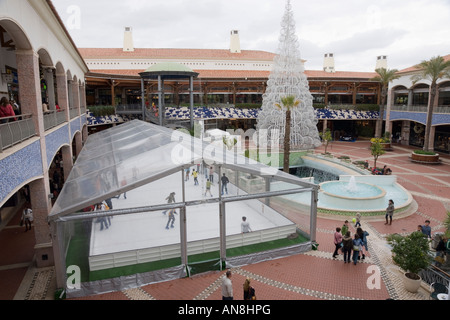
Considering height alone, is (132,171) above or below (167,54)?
below

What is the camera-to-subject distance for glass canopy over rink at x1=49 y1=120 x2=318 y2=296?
9758mm

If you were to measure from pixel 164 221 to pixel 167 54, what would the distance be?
40.1m

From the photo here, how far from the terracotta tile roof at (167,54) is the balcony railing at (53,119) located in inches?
1275

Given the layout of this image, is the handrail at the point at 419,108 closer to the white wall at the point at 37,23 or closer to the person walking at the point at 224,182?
the person walking at the point at 224,182

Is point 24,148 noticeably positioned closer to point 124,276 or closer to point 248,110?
point 124,276

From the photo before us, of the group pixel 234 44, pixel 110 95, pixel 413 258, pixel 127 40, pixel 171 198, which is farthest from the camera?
pixel 234 44

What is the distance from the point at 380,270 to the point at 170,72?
905 inches

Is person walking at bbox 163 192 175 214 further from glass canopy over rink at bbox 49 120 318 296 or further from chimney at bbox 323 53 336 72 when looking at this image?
chimney at bbox 323 53 336 72

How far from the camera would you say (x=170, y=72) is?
2823cm

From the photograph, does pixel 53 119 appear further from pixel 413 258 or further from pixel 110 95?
pixel 110 95

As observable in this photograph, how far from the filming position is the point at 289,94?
32750 mm

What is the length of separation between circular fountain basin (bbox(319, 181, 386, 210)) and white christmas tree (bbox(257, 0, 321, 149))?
12684 mm

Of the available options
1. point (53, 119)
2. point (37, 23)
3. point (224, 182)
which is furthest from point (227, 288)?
point (37, 23)

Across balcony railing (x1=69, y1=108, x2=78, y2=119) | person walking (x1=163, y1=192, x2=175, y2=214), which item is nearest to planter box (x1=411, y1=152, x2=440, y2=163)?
person walking (x1=163, y1=192, x2=175, y2=214)
